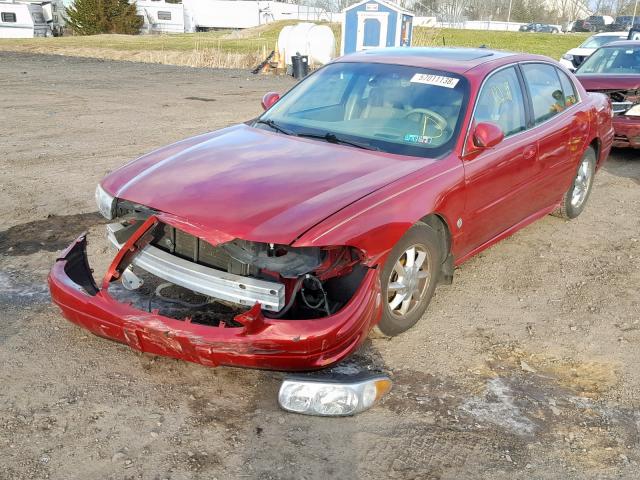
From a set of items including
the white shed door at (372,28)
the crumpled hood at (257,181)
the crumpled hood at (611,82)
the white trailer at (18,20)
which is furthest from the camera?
the white trailer at (18,20)

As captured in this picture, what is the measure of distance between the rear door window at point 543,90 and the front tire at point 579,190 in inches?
29.6

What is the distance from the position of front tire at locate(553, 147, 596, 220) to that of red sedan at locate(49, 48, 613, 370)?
35.8 inches

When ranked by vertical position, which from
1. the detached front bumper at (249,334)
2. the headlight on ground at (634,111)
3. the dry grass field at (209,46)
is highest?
the headlight on ground at (634,111)

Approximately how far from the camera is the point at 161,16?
50.6 metres

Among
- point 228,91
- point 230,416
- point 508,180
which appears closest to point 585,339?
point 508,180

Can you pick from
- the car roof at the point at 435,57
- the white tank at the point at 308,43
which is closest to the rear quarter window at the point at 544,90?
the car roof at the point at 435,57

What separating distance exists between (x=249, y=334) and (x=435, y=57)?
2894 millimetres

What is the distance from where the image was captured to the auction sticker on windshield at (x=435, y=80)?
4520 mm

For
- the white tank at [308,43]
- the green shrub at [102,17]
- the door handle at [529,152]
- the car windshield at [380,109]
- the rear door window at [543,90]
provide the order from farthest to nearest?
the green shrub at [102,17], the white tank at [308,43], the rear door window at [543,90], the door handle at [529,152], the car windshield at [380,109]

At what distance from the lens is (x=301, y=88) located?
202 inches

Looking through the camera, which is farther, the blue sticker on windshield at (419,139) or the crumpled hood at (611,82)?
the crumpled hood at (611,82)

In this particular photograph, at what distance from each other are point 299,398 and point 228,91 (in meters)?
15.5

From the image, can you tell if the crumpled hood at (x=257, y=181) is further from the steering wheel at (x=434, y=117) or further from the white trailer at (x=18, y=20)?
the white trailer at (x=18, y=20)

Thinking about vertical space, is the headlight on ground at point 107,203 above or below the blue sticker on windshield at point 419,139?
below
